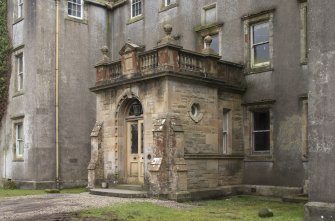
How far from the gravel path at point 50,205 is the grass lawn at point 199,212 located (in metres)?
0.80

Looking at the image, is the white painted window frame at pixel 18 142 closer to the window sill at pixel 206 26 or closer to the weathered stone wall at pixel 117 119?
the weathered stone wall at pixel 117 119

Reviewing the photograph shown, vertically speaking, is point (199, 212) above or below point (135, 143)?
below

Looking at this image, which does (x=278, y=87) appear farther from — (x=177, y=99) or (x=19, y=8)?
(x=19, y=8)

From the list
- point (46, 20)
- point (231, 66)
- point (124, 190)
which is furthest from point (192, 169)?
point (46, 20)

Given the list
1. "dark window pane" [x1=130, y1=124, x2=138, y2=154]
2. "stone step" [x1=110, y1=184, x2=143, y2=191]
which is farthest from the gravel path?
"dark window pane" [x1=130, y1=124, x2=138, y2=154]

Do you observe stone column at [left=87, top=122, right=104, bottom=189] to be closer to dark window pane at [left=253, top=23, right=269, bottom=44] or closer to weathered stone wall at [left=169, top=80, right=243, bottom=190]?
weathered stone wall at [left=169, top=80, right=243, bottom=190]

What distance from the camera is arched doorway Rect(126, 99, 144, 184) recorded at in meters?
18.2

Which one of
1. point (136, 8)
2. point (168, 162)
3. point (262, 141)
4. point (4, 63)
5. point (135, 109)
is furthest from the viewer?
point (136, 8)

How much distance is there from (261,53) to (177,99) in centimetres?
466

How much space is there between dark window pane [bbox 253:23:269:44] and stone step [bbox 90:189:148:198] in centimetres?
798

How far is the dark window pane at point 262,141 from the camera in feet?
59.8

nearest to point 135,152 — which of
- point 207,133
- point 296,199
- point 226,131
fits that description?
point 207,133

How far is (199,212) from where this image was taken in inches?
519

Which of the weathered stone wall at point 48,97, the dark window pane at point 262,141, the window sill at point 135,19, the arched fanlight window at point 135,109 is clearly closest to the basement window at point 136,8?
the window sill at point 135,19
